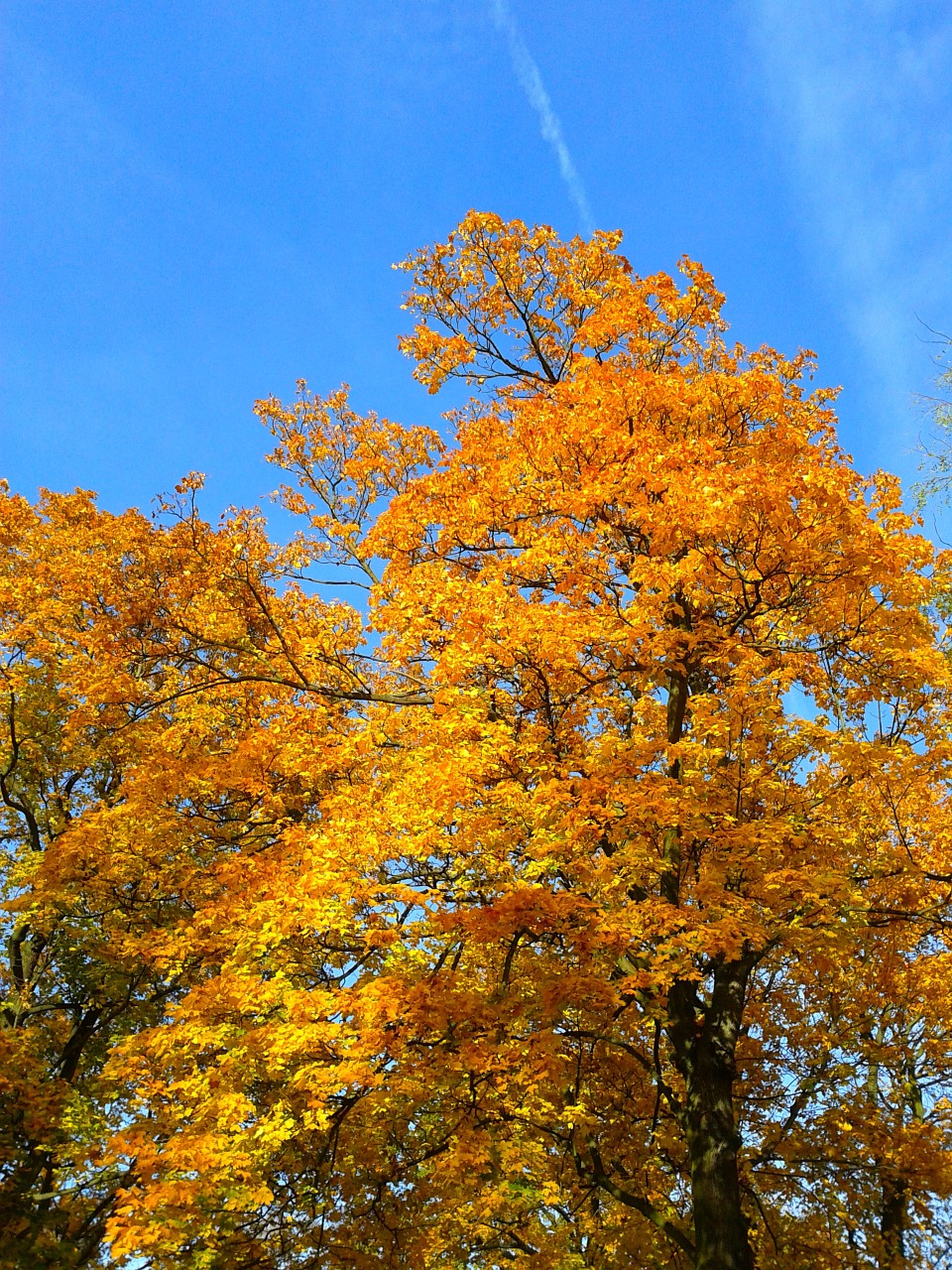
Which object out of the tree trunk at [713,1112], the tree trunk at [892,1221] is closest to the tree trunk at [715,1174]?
the tree trunk at [713,1112]

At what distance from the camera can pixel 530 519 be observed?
9133 millimetres

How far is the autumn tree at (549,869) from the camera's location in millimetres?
6570

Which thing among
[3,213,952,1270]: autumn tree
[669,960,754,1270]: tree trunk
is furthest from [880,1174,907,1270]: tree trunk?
[669,960,754,1270]: tree trunk

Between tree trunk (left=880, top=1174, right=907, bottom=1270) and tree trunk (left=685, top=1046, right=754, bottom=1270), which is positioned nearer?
tree trunk (left=685, top=1046, right=754, bottom=1270)

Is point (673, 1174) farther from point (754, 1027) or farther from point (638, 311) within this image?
point (638, 311)

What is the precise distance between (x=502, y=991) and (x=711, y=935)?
1765 mm

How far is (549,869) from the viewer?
22.4 feet

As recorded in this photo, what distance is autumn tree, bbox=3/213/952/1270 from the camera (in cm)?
657

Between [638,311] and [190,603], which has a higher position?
[638,311]

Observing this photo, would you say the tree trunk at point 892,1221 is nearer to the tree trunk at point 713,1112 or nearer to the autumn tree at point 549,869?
the autumn tree at point 549,869

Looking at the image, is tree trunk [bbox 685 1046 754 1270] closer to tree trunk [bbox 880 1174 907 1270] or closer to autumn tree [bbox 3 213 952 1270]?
autumn tree [bbox 3 213 952 1270]

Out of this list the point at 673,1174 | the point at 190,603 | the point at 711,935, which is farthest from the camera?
the point at 190,603

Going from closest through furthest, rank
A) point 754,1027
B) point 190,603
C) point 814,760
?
point 814,760, point 754,1027, point 190,603

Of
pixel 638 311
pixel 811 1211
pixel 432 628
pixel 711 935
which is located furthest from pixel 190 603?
pixel 811 1211
